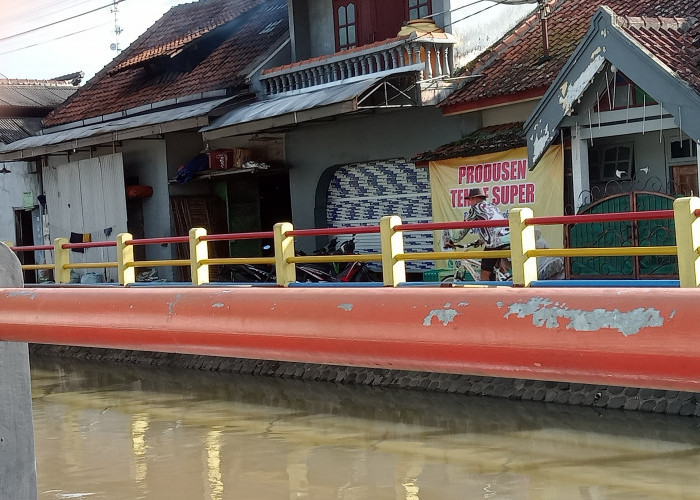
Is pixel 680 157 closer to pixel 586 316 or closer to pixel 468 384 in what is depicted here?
pixel 468 384

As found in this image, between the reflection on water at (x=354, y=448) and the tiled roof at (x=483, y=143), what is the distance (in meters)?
3.65

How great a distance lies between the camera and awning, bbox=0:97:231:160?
15789mm

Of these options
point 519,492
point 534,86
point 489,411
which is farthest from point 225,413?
point 534,86

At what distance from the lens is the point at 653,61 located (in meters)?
10.2

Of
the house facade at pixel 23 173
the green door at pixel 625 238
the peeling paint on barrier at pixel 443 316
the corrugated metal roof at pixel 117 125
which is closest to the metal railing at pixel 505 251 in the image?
the green door at pixel 625 238

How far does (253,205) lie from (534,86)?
24.2 feet

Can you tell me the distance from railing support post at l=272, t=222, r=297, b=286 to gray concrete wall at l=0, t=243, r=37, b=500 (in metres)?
9.66

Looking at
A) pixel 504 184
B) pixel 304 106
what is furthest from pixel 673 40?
pixel 304 106

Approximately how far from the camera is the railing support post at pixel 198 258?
1220 centimetres

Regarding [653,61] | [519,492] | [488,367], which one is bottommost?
[519,492]

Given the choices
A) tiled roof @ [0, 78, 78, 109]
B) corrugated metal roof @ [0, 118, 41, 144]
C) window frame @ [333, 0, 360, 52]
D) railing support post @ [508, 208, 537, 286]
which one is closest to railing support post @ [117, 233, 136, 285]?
window frame @ [333, 0, 360, 52]

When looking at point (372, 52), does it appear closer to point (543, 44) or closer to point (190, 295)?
point (543, 44)

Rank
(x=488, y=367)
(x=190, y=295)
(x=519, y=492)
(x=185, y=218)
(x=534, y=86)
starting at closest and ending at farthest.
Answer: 1. (x=488, y=367)
2. (x=190, y=295)
3. (x=519, y=492)
4. (x=534, y=86)
5. (x=185, y=218)

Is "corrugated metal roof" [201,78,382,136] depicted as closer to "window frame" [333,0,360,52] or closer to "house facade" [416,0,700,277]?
"window frame" [333,0,360,52]
